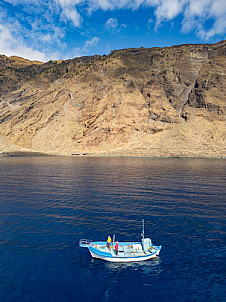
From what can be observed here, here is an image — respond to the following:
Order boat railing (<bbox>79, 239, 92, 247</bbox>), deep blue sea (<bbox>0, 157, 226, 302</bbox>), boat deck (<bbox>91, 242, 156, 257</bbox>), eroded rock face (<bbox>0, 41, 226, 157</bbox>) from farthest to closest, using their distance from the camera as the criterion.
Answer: eroded rock face (<bbox>0, 41, 226, 157</bbox>), boat railing (<bbox>79, 239, 92, 247</bbox>), boat deck (<bbox>91, 242, 156, 257</bbox>), deep blue sea (<bbox>0, 157, 226, 302</bbox>)

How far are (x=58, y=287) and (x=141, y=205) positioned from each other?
18.9 meters

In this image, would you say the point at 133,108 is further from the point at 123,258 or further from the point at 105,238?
the point at 123,258

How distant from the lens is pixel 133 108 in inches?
5719

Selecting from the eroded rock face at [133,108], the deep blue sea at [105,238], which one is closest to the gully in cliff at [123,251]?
the deep blue sea at [105,238]

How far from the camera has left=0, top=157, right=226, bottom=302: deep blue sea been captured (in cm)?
1602

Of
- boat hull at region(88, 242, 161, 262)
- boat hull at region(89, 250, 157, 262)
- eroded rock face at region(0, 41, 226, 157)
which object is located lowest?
boat hull at region(89, 250, 157, 262)

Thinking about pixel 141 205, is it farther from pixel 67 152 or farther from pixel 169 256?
pixel 67 152

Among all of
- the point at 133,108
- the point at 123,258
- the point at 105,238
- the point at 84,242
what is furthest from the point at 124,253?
the point at 133,108

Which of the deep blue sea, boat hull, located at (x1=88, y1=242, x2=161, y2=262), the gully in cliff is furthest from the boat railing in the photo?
boat hull, located at (x1=88, y1=242, x2=161, y2=262)

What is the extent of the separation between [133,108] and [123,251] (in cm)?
12990

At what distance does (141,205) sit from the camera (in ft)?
110

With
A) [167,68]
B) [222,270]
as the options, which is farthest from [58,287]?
[167,68]

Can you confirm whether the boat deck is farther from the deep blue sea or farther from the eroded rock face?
the eroded rock face

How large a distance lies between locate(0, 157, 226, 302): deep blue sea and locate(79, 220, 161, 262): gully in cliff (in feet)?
1.70
